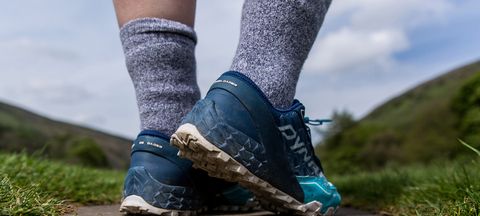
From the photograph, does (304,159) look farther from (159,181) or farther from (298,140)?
(159,181)

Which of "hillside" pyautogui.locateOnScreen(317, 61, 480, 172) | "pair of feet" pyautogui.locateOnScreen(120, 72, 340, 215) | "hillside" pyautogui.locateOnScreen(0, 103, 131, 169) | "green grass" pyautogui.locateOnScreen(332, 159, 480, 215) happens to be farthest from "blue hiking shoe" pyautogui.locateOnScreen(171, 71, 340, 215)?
"hillside" pyautogui.locateOnScreen(0, 103, 131, 169)

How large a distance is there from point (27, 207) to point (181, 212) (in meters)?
0.40

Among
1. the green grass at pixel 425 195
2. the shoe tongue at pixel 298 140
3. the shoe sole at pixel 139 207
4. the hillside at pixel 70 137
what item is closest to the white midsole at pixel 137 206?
the shoe sole at pixel 139 207

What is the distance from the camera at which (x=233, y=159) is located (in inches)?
48.8

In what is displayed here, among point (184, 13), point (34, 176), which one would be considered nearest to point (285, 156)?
point (184, 13)

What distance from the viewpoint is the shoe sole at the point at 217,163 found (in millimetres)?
1209

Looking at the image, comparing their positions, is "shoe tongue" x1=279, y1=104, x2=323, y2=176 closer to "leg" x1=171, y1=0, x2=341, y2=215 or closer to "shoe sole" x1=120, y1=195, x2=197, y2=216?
"leg" x1=171, y1=0, x2=341, y2=215

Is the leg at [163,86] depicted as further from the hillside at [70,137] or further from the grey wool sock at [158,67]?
the hillside at [70,137]

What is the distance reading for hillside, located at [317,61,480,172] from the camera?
17.9 metres

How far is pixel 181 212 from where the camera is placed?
140 centimetres

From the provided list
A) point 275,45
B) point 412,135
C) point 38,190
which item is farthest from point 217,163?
point 412,135

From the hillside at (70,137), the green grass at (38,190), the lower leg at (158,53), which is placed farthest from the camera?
the hillside at (70,137)

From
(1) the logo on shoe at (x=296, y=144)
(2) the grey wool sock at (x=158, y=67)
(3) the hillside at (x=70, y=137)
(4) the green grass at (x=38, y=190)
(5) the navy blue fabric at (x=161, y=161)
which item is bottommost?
(3) the hillside at (x=70, y=137)

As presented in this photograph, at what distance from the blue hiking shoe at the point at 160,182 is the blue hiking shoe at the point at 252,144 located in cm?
14
